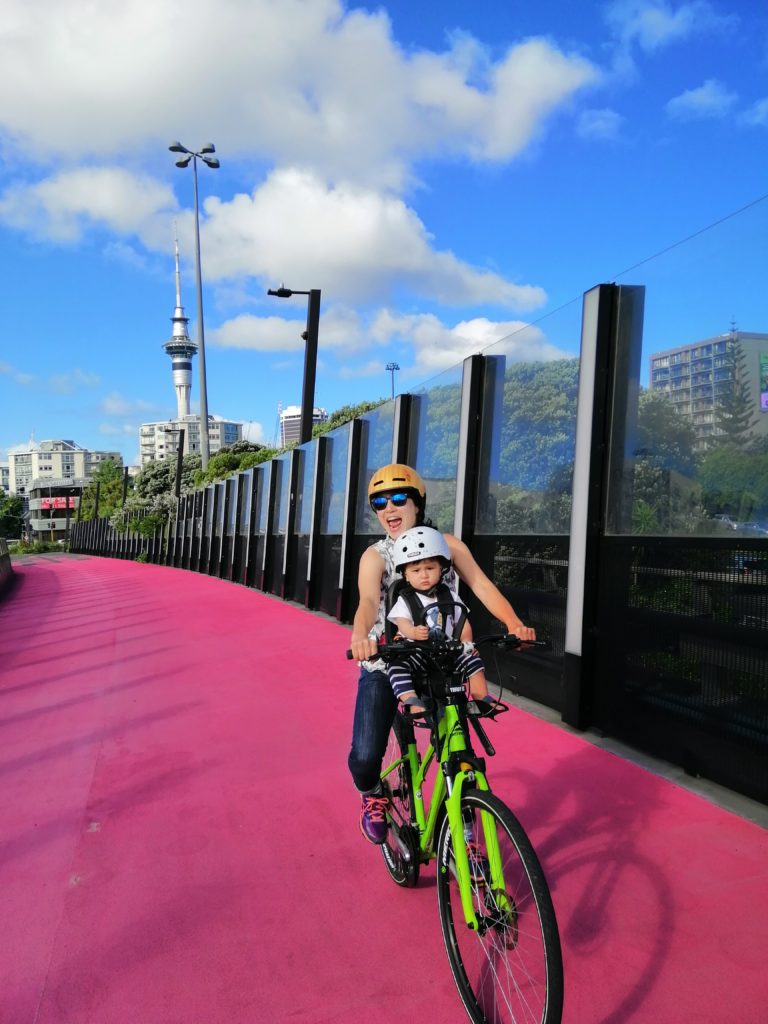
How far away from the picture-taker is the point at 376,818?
3104 millimetres

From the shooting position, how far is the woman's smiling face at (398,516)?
10.1ft

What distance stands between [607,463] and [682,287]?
1.17 meters

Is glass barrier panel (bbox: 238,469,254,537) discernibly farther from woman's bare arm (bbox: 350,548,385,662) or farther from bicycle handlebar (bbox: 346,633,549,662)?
bicycle handlebar (bbox: 346,633,549,662)

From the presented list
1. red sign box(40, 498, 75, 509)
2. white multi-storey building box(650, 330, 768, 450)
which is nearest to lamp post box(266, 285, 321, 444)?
white multi-storey building box(650, 330, 768, 450)

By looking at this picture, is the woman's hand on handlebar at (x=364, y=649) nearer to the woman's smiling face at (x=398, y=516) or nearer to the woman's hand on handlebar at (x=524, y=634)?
the woman's hand on handlebar at (x=524, y=634)

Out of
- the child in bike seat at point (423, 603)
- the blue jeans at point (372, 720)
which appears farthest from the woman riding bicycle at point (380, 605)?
the child in bike seat at point (423, 603)

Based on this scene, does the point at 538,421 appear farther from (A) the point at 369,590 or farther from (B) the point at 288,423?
(B) the point at 288,423

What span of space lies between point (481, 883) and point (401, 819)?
2.89 ft

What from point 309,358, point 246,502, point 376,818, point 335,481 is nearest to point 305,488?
point 335,481

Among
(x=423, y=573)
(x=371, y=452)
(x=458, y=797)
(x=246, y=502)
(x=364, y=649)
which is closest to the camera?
(x=458, y=797)

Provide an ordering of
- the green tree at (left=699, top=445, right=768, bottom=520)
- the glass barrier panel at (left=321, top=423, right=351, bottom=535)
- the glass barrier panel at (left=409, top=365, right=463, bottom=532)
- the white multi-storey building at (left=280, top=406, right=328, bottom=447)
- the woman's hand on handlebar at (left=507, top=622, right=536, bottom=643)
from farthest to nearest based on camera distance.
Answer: the white multi-storey building at (left=280, top=406, right=328, bottom=447) < the glass barrier panel at (left=321, top=423, right=351, bottom=535) < the glass barrier panel at (left=409, top=365, right=463, bottom=532) < the green tree at (left=699, top=445, right=768, bottom=520) < the woman's hand on handlebar at (left=507, top=622, right=536, bottom=643)

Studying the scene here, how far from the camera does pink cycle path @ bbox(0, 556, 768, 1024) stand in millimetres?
2461

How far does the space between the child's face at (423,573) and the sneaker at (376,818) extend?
3.13 feet

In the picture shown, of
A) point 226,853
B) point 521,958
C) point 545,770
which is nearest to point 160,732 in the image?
point 226,853
